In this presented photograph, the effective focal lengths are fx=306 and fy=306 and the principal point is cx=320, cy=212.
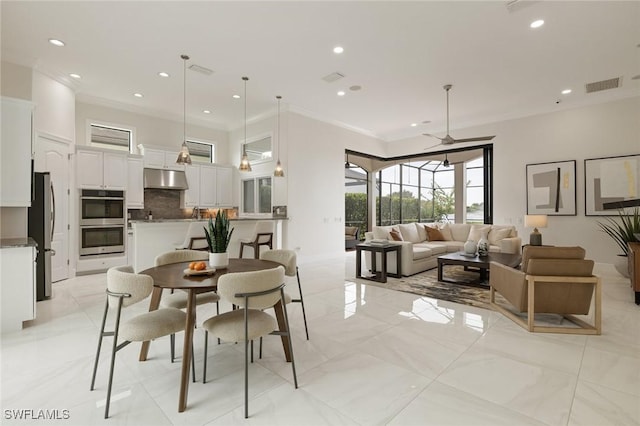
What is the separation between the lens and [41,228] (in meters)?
4.16

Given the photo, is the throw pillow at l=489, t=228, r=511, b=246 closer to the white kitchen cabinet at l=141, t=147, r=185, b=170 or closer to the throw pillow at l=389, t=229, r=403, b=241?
the throw pillow at l=389, t=229, r=403, b=241

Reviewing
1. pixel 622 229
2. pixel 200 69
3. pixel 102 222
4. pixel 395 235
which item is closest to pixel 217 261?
pixel 200 69

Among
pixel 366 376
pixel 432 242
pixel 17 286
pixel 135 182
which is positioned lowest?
pixel 366 376

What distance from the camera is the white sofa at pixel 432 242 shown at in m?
5.71

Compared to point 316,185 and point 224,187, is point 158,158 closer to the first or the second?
point 224,187

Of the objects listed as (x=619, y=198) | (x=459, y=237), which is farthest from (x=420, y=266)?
(x=619, y=198)

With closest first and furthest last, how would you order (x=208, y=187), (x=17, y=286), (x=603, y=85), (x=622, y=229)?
1. (x=17, y=286)
2. (x=622, y=229)
3. (x=603, y=85)
4. (x=208, y=187)

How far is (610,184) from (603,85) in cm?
190

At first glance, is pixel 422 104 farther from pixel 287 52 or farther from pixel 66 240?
pixel 66 240

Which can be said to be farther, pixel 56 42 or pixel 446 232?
pixel 446 232

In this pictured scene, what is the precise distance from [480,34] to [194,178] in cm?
658

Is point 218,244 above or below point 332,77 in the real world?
below

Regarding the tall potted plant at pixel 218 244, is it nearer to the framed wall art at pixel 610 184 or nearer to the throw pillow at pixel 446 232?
the throw pillow at pixel 446 232

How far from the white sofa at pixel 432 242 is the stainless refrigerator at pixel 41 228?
5.02 metres
